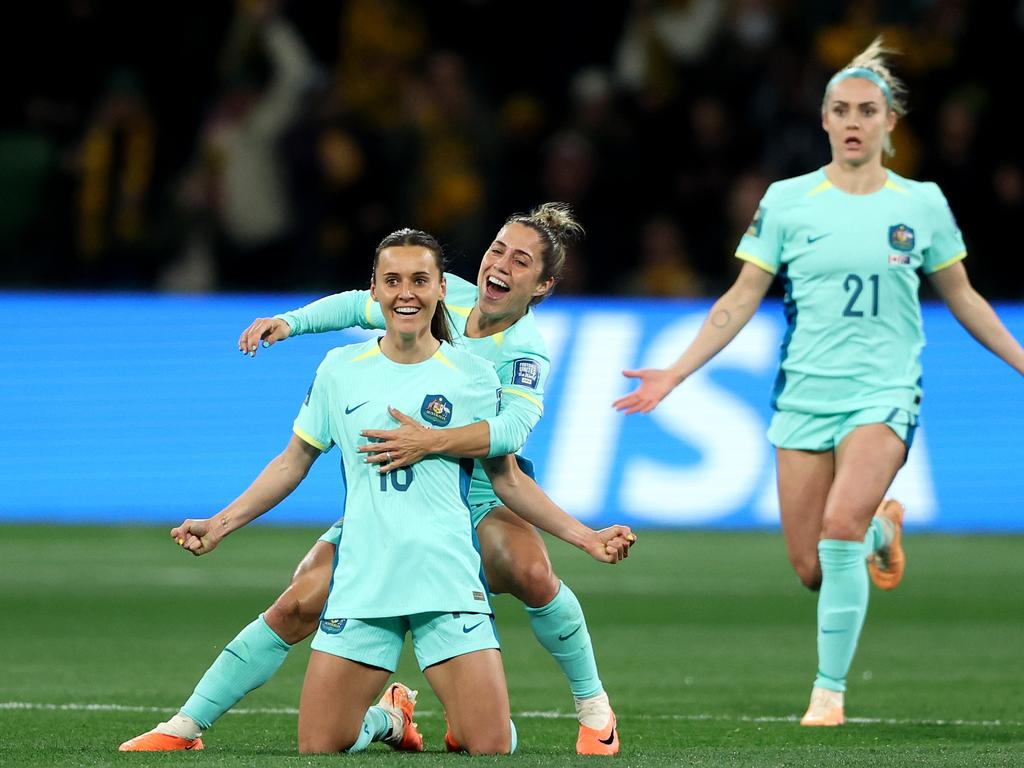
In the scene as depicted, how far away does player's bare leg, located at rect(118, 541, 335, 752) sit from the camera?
5805 mm

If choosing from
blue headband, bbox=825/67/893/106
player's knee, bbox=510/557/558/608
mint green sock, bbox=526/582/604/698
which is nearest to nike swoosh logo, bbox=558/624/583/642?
mint green sock, bbox=526/582/604/698

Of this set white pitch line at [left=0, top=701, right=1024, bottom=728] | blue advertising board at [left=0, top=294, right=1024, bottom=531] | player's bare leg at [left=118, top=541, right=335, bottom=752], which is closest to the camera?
player's bare leg at [left=118, top=541, right=335, bottom=752]

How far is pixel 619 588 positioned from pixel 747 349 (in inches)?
109

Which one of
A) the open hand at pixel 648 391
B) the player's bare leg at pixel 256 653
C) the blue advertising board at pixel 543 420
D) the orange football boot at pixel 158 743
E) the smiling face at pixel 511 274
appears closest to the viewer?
the orange football boot at pixel 158 743

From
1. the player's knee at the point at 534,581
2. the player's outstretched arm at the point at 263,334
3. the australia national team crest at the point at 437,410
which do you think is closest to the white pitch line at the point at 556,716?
the player's knee at the point at 534,581

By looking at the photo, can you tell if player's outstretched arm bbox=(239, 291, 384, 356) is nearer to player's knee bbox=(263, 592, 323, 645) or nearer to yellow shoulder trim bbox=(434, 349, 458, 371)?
yellow shoulder trim bbox=(434, 349, 458, 371)

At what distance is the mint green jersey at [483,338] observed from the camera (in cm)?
593

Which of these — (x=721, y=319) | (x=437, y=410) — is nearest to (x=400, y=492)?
(x=437, y=410)

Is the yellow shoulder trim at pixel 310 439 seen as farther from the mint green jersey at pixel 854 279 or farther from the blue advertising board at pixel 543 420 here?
the blue advertising board at pixel 543 420

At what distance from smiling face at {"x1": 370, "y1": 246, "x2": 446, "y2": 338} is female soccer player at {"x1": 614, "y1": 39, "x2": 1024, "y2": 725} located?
1.50 m

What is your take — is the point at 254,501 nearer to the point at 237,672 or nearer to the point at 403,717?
the point at 237,672

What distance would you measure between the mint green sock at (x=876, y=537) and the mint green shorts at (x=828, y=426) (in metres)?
0.61

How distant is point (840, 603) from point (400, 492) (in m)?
2.03

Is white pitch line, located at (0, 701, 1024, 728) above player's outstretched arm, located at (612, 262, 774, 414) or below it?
below
